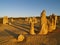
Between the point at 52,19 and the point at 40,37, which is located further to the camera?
the point at 52,19

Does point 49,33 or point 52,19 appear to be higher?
point 52,19

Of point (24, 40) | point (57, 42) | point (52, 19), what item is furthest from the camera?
point (52, 19)

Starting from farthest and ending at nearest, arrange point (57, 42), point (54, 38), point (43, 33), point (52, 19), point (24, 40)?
point (52, 19), point (43, 33), point (24, 40), point (54, 38), point (57, 42)

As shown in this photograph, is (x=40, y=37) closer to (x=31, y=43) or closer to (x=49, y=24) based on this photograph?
(x=31, y=43)

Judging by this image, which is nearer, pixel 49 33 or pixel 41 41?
pixel 41 41

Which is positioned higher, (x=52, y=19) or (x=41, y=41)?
(x=52, y=19)

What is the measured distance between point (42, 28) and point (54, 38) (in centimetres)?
373

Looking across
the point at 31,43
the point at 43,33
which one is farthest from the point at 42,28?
the point at 31,43

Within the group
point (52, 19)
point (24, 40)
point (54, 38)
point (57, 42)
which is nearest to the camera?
point (57, 42)

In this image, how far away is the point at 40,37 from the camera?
2298 centimetres

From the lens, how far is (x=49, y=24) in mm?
26031

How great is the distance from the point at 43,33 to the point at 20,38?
3.28 metres

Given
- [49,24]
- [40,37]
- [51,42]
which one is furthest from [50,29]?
[51,42]

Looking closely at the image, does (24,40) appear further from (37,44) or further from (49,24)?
(49,24)
